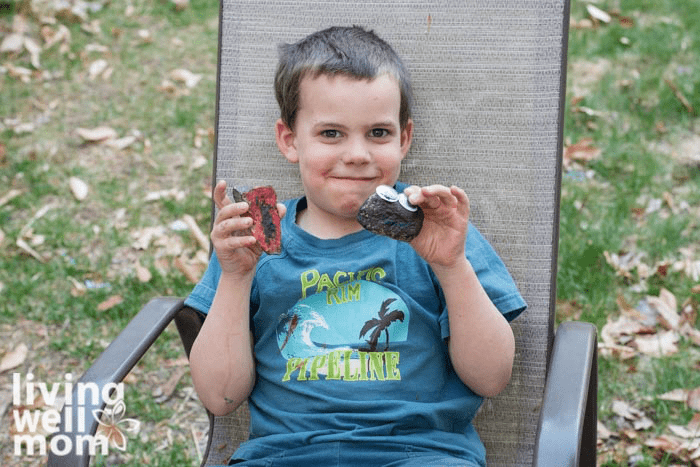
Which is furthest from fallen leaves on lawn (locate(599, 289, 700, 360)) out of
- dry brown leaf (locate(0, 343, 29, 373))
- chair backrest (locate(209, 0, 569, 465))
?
dry brown leaf (locate(0, 343, 29, 373))

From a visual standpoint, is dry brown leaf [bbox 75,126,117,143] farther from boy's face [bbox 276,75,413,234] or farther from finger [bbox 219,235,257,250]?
finger [bbox 219,235,257,250]

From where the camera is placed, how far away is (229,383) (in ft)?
6.59

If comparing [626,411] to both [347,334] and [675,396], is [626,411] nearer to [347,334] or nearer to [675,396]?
[675,396]

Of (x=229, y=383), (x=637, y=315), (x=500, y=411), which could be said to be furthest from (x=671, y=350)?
(x=229, y=383)

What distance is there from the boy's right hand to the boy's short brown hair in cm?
32

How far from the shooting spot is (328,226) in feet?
6.84

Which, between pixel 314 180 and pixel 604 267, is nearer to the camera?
pixel 314 180

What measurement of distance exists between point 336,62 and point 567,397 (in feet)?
2.77

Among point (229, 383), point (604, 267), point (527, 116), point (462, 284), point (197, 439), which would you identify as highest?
point (527, 116)

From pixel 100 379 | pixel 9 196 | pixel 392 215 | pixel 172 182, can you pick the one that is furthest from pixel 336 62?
pixel 9 196

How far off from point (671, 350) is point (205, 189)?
2.12 metres

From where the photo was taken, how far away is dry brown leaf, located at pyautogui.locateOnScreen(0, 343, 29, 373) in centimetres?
325

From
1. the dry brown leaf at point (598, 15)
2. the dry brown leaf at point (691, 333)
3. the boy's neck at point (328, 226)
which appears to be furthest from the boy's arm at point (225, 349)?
the dry brown leaf at point (598, 15)

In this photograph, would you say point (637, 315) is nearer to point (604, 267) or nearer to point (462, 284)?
point (604, 267)
